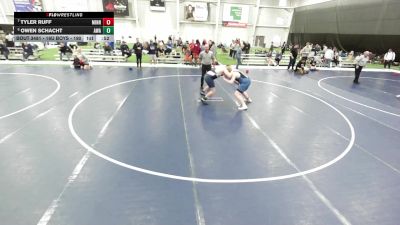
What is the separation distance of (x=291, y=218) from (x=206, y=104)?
230 inches

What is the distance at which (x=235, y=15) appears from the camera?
33875 millimetres

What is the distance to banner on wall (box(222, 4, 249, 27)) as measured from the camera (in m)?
33.5

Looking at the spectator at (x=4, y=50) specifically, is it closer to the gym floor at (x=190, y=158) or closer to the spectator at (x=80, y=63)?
the spectator at (x=80, y=63)

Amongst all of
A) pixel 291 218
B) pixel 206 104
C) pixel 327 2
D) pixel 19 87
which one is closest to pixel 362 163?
pixel 291 218

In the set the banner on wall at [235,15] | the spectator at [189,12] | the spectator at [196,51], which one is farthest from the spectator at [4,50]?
the banner on wall at [235,15]

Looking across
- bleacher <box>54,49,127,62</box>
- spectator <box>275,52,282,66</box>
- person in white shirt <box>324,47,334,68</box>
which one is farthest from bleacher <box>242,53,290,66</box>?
bleacher <box>54,49,127,62</box>

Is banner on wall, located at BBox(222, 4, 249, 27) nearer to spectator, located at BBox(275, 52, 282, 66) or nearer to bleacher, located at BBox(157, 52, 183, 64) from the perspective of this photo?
spectator, located at BBox(275, 52, 282, 66)

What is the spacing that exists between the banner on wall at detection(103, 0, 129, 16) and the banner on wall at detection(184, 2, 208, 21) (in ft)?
24.1

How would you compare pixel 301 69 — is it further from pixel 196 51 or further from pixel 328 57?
pixel 196 51

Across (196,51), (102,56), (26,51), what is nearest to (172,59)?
(196,51)

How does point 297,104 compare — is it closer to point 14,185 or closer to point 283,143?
point 283,143

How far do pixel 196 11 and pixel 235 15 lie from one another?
204 inches

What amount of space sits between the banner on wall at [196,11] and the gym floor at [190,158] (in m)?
24.7
